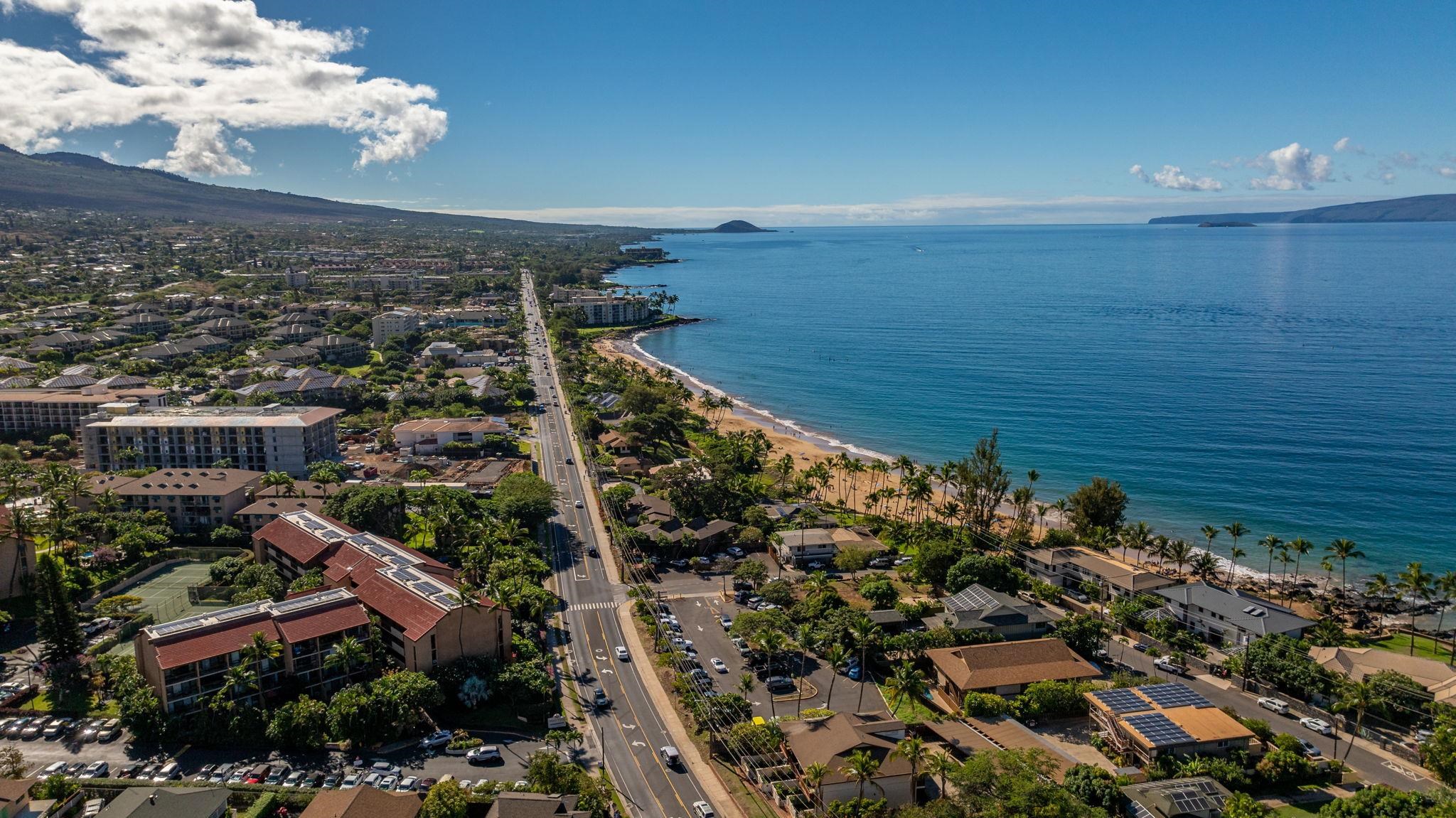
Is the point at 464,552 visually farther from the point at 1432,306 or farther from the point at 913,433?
the point at 1432,306

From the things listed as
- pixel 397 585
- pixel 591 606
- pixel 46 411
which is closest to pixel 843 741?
pixel 591 606

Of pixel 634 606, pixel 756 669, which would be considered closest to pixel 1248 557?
pixel 756 669

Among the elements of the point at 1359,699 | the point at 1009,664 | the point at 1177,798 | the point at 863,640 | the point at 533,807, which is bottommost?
the point at 1177,798

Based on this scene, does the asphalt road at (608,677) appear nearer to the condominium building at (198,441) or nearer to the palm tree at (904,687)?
the palm tree at (904,687)

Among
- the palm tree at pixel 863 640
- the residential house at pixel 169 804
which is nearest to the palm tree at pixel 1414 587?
the palm tree at pixel 863 640

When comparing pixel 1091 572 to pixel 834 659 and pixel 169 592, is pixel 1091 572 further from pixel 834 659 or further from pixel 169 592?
pixel 169 592

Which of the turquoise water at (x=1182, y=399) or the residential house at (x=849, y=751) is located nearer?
the residential house at (x=849, y=751)
